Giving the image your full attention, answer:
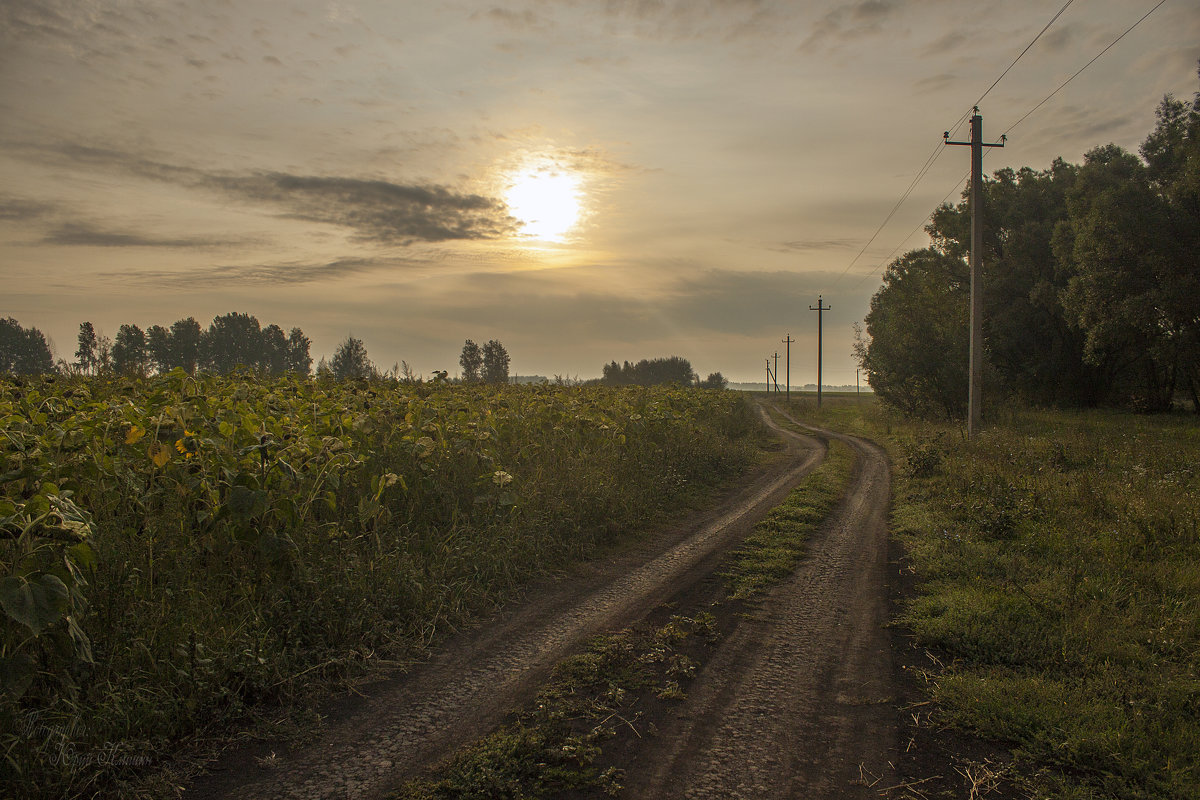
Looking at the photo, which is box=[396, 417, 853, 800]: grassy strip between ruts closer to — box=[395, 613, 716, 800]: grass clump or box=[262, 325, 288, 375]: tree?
box=[395, 613, 716, 800]: grass clump

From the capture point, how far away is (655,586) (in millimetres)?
6719

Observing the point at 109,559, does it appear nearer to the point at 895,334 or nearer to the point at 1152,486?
the point at 1152,486

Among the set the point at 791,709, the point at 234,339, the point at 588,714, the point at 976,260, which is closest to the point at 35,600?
the point at 588,714

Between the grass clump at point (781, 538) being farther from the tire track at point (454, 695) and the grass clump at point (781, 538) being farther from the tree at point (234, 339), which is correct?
the tree at point (234, 339)

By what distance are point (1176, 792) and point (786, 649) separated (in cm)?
238

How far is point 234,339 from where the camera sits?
8412 centimetres

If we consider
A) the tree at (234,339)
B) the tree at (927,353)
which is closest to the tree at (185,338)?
the tree at (234,339)

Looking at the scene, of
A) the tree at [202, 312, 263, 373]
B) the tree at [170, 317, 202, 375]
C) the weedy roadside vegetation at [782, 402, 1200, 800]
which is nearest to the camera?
the weedy roadside vegetation at [782, 402, 1200, 800]

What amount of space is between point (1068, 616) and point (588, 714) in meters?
Result: 4.68

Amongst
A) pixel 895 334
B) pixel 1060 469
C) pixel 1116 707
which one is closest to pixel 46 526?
pixel 1116 707

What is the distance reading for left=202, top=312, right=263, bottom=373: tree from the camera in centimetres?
8075

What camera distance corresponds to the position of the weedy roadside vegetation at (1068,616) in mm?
3682

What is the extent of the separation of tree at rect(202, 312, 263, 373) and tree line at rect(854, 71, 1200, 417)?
77214 millimetres

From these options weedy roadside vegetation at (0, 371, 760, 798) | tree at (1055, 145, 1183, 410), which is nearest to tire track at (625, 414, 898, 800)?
weedy roadside vegetation at (0, 371, 760, 798)
